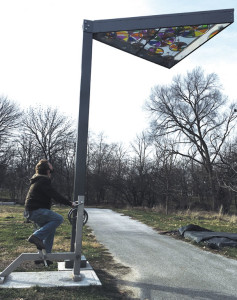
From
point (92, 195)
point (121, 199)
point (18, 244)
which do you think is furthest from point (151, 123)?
point (18, 244)

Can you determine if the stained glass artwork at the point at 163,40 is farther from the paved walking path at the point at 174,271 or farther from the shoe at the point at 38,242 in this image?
the paved walking path at the point at 174,271

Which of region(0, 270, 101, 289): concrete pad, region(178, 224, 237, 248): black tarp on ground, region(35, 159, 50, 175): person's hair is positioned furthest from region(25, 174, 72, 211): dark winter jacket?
region(178, 224, 237, 248): black tarp on ground

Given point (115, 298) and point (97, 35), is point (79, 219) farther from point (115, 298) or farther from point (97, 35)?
point (97, 35)

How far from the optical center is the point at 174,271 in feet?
17.8

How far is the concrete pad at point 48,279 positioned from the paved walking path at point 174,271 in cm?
54

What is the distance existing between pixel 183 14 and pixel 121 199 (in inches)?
1615

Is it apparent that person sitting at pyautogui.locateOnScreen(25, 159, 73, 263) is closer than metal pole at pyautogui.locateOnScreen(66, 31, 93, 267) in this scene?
Yes

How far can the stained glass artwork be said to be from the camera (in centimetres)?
520

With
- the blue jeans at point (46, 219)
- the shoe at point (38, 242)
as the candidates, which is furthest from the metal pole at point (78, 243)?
the shoe at point (38, 242)

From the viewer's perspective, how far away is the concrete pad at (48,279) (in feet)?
13.9

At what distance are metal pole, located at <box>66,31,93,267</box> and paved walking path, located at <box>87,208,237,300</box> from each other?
1.38 m

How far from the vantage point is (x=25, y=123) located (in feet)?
147

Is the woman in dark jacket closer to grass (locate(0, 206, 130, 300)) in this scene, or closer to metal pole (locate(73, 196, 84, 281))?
metal pole (locate(73, 196, 84, 281))

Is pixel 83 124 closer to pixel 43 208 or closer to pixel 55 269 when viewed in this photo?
pixel 43 208
